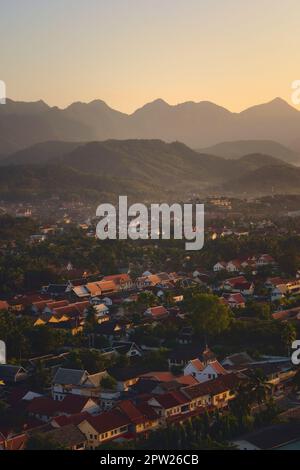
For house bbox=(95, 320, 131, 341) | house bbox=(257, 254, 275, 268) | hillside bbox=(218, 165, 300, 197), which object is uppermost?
hillside bbox=(218, 165, 300, 197)

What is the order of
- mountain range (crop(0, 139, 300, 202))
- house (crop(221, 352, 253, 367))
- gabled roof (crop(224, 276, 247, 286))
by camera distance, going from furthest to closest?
1. mountain range (crop(0, 139, 300, 202))
2. gabled roof (crop(224, 276, 247, 286))
3. house (crop(221, 352, 253, 367))

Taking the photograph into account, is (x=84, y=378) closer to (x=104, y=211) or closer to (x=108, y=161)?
(x=104, y=211)

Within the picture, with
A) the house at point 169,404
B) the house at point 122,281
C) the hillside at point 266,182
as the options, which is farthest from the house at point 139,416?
the hillside at point 266,182

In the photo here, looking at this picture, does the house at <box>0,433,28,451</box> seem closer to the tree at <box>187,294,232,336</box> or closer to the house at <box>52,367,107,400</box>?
the house at <box>52,367,107,400</box>

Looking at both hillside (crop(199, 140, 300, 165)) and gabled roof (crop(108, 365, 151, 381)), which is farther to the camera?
hillside (crop(199, 140, 300, 165))

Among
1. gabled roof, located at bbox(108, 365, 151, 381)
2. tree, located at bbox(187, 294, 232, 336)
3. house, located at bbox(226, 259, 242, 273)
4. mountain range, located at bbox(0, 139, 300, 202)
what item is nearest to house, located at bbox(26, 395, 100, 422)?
gabled roof, located at bbox(108, 365, 151, 381)

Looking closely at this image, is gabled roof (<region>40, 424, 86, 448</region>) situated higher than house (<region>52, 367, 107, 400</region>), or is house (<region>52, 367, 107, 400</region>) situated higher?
house (<region>52, 367, 107, 400</region>)
